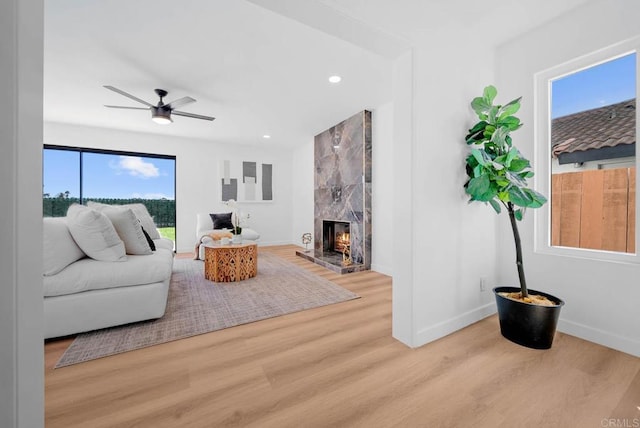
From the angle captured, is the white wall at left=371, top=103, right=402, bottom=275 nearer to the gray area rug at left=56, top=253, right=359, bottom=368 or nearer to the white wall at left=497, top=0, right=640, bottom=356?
the gray area rug at left=56, top=253, right=359, bottom=368

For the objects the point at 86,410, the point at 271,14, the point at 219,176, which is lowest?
the point at 86,410

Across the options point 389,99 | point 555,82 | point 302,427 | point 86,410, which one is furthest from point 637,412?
point 389,99

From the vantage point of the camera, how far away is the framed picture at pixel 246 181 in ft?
20.0

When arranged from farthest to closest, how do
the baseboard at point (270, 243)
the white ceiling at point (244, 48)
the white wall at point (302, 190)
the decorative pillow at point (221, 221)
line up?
the baseboard at point (270, 243) → the white wall at point (302, 190) → the decorative pillow at point (221, 221) → the white ceiling at point (244, 48)

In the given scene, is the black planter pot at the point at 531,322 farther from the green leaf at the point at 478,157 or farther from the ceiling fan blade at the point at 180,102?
the ceiling fan blade at the point at 180,102

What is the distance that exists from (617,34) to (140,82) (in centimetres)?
453

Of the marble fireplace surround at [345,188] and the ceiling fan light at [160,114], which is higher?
the ceiling fan light at [160,114]

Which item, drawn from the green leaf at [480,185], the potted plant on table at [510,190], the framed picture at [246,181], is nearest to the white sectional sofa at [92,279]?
the green leaf at [480,185]

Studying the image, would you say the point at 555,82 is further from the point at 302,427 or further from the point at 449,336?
the point at 302,427

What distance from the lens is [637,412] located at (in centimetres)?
117

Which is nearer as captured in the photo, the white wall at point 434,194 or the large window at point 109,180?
the white wall at point 434,194

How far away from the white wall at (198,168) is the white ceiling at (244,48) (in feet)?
2.22

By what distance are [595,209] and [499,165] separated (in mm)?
873

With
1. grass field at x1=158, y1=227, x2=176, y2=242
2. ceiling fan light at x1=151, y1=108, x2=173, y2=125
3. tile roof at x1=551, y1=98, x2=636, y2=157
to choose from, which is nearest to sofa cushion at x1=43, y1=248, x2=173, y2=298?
ceiling fan light at x1=151, y1=108, x2=173, y2=125
